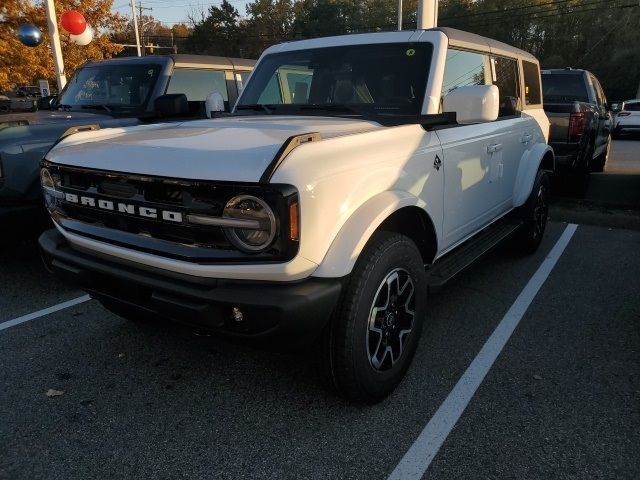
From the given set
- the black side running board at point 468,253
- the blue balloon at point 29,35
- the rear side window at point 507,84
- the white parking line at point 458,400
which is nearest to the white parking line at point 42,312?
the black side running board at point 468,253

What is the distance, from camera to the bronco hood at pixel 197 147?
2047 millimetres

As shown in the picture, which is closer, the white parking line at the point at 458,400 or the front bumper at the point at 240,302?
the front bumper at the point at 240,302

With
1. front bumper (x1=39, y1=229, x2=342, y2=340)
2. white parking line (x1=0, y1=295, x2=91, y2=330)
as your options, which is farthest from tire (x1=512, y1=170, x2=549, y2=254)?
white parking line (x1=0, y1=295, x2=91, y2=330)

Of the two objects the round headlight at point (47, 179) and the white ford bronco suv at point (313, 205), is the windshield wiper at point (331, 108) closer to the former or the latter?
the white ford bronco suv at point (313, 205)

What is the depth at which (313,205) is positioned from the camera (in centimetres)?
203

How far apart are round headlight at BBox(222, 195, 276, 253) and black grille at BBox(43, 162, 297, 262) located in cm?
3

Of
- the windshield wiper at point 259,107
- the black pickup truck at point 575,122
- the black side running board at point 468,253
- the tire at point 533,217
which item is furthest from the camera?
the black pickup truck at point 575,122

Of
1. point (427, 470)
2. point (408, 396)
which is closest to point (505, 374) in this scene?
point (408, 396)

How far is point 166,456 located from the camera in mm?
2287

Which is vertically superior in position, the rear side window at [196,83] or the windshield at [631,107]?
the rear side window at [196,83]

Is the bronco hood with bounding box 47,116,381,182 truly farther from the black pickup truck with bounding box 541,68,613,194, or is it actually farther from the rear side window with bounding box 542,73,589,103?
the rear side window with bounding box 542,73,589,103

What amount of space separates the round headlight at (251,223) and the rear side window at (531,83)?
12.3 ft

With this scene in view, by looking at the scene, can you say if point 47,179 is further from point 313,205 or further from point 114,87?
point 114,87

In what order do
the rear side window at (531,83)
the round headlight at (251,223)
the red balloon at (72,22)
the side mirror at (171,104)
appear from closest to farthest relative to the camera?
the round headlight at (251,223) → the side mirror at (171,104) → the rear side window at (531,83) → the red balloon at (72,22)
